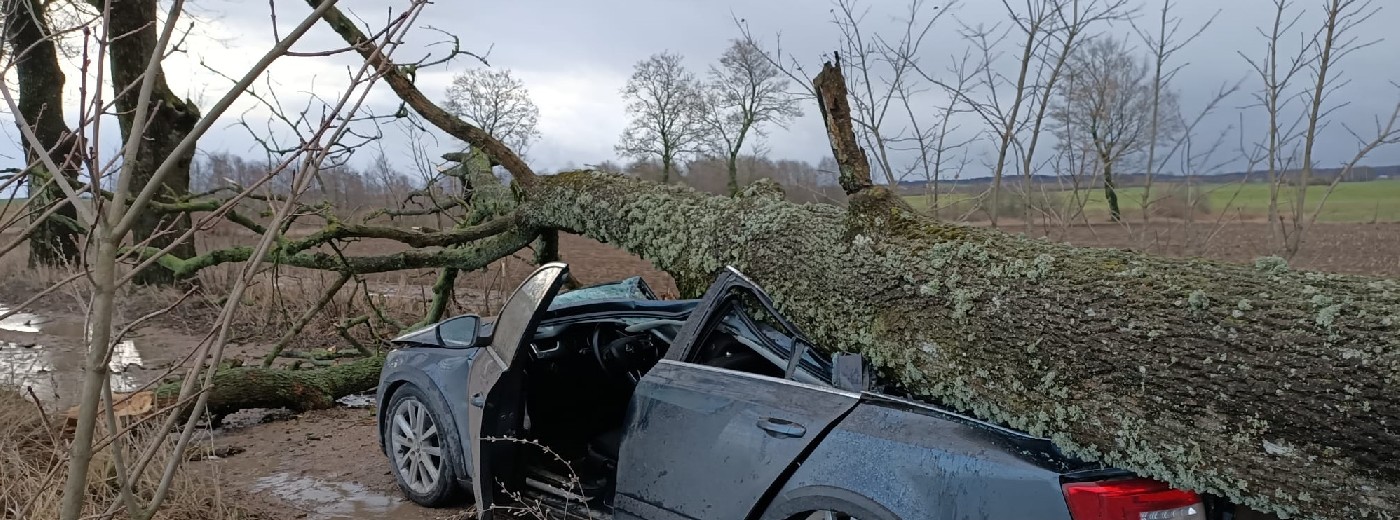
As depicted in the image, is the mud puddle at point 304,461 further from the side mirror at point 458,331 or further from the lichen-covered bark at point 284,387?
the side mirror at point 458,331

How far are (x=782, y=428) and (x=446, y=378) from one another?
2.17 metres

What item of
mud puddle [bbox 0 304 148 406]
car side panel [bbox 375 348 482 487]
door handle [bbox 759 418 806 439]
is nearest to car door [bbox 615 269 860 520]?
door handle [bbox 759 418 806 439]

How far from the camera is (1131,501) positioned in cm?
251

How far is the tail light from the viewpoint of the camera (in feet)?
8.13

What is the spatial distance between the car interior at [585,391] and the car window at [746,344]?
4 centimetres

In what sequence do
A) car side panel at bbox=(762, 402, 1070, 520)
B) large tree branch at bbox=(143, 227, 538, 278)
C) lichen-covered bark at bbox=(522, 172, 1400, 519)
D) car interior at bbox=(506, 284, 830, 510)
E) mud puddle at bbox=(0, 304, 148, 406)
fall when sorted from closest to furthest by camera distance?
lichen-covered bark at bbox=(522, 172, 1400, 519), car side panel at bbox=(762, 402, 1070, 520), car interior at bbox=(506, 284, 830, 510), large tree branch at bbox=(143, 227, 538, 278), mud puddle at bbox=(0, 304, 148, 406)

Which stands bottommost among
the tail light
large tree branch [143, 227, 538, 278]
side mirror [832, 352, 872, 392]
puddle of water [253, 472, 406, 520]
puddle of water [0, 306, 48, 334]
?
puddle of water [253, 472, 406, 520]

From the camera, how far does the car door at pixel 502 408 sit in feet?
12.9

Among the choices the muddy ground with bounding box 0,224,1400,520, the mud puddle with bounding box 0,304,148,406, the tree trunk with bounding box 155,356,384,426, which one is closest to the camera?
the muddy ground with bounding box 0,224,1400,520

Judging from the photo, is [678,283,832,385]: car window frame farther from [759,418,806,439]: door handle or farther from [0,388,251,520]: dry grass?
[0,388,251,520]: dry grass

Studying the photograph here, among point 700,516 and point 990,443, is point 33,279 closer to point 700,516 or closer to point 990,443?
point 700,516

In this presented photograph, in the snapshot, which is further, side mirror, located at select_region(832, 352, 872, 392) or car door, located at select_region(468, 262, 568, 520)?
car door, located at select_region(468, 262, 568, 520)

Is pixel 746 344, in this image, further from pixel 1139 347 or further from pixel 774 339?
pixel 1139 347

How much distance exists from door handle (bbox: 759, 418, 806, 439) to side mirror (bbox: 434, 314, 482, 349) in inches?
78.6
